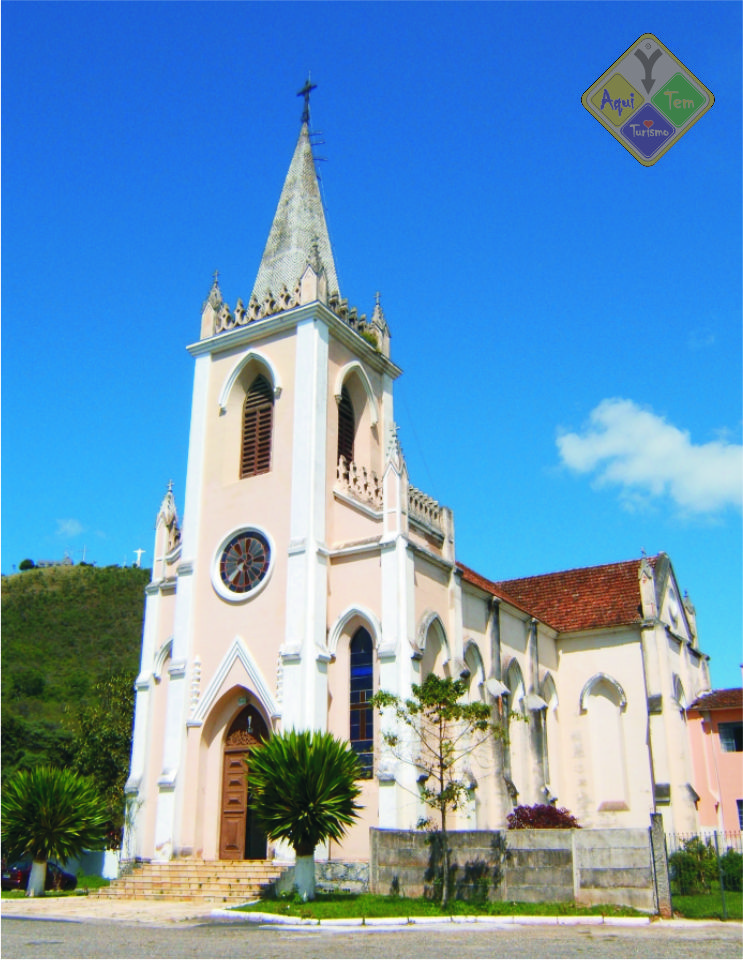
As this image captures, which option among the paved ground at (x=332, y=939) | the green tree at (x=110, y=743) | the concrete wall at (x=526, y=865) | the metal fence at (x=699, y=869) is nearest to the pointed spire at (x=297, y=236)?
the concrete wall at (x=526, y=865)

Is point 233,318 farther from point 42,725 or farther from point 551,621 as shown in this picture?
point 42,725

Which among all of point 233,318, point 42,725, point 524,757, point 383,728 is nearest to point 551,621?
point 524,757

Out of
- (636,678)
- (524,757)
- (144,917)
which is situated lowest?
(144,917)

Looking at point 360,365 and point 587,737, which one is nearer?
point 360,365

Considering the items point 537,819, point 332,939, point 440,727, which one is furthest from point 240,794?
point 332,939

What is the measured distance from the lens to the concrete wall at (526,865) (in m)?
17.1

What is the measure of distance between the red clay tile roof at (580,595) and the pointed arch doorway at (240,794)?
10.3m

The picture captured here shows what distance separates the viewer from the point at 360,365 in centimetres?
2945

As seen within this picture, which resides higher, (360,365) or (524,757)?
(360,365)

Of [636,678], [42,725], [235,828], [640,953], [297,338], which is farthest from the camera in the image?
[42,725]

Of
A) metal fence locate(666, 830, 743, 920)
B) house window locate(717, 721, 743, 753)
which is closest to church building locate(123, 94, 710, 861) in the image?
house window locate(717, 721, 743, 753)

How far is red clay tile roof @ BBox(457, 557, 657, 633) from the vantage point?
33.4 meters

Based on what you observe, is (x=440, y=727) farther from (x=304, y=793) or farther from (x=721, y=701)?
(x=721, y=701)

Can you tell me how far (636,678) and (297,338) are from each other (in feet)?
53.4
